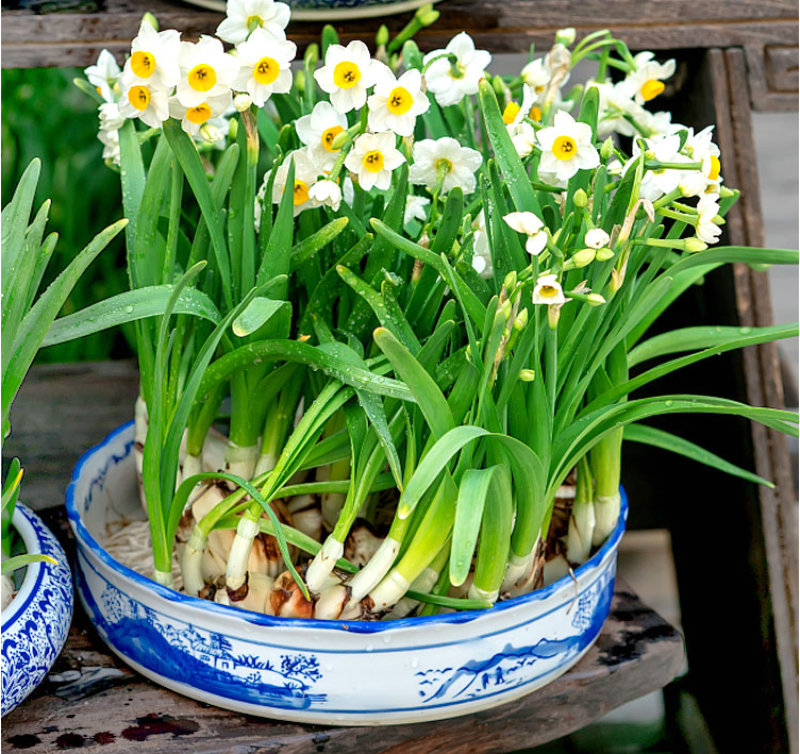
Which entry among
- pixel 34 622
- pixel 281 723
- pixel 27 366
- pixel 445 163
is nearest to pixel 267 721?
pixel 281 723

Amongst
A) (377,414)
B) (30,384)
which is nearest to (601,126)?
(377,414)

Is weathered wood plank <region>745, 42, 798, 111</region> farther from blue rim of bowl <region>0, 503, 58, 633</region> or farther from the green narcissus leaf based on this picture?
blue rim of bowl <region>0, 503, 58, 633</region>

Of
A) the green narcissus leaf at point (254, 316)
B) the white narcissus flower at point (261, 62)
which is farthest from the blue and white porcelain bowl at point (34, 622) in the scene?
the white narcissus flower at point (261, 62)

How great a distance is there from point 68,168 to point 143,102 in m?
0.56

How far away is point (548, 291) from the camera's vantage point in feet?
1.46

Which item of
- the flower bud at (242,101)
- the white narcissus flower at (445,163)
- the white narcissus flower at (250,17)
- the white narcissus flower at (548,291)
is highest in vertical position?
the white narcissus flower at (250,17)

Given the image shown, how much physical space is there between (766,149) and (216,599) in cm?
60

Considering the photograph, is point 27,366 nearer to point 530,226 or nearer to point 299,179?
point 299,179

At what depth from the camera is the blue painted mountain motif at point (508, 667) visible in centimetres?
55

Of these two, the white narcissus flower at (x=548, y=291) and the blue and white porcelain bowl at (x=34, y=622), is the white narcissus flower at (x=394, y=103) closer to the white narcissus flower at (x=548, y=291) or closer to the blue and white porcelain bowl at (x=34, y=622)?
the white narcissus flower at (x=548, y=291)

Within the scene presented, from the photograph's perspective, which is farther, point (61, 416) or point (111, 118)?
point (61, 416)

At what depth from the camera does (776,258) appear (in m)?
0.53

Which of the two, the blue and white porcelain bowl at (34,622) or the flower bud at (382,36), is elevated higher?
the flower bud at (382,36)

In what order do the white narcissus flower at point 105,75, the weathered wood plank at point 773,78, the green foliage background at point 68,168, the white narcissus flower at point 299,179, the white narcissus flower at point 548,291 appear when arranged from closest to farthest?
the white narcissus flower at point 548,291 < the white narcissus flower at point 299,179 < the white narcissus flower at point 105,75 < the weathered wood plank at point 773,78 < the green foliage background at point 68,168
